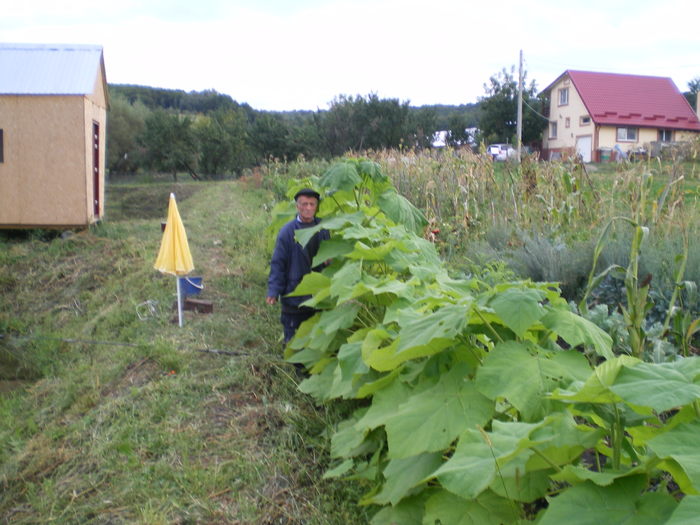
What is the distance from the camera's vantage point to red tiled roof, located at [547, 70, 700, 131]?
137 feet

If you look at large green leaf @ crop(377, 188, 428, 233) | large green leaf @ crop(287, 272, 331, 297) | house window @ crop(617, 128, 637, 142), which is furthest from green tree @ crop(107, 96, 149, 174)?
large green leaf @ crop(287, 272, 331, 297)

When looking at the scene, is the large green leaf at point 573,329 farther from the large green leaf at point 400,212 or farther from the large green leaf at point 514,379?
the large green leaf at point 400,212

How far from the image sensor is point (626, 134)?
42531mm

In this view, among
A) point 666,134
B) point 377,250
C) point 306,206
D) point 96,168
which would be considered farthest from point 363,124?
point 377,250

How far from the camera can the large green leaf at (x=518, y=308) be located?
1961mm

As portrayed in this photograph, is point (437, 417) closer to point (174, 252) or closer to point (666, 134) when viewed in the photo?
point (174, 252)

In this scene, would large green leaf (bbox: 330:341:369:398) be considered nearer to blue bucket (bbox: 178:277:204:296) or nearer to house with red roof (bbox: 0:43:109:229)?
blue bucket (bbox: 178:277:204:296)

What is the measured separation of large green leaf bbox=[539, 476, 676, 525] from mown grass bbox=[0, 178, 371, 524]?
2.04 metres

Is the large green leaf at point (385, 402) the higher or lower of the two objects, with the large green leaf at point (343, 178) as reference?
lower

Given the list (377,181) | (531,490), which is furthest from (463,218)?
(531,490)

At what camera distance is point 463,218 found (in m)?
8.09

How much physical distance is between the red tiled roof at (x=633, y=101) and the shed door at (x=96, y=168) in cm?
3376

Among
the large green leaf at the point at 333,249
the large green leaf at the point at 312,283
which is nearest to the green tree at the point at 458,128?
the large green leaf at the point at 333,249

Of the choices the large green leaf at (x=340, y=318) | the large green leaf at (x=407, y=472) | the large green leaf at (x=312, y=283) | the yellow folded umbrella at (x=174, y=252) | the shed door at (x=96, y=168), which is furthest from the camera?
the shed door at (x=96, y=168)
